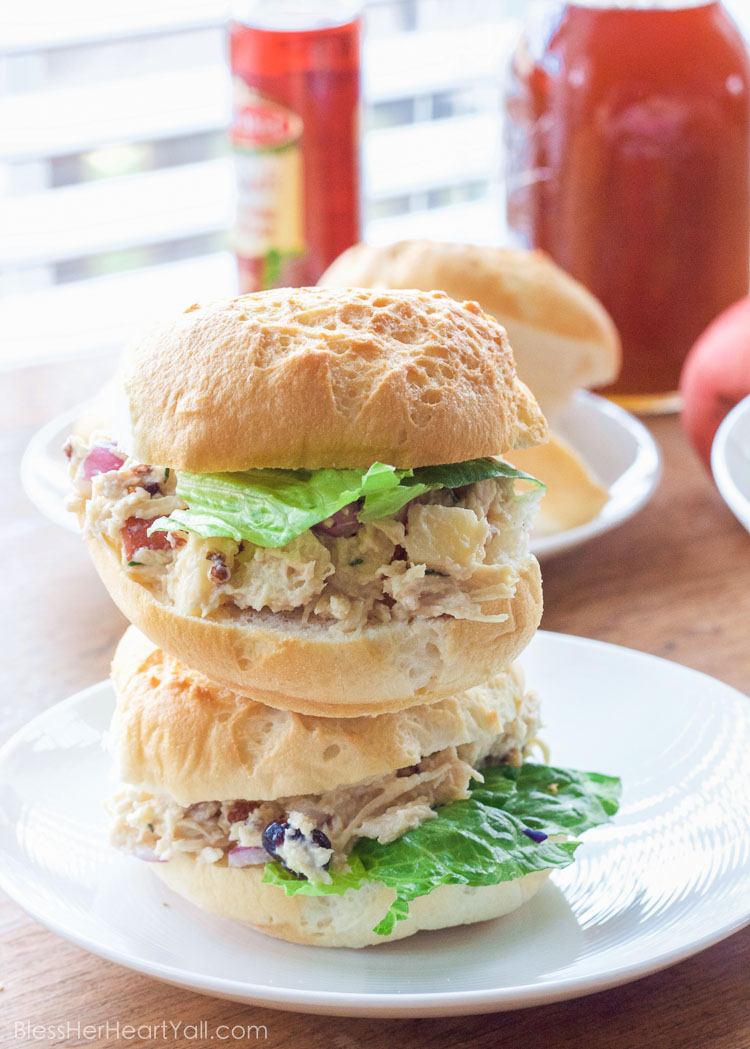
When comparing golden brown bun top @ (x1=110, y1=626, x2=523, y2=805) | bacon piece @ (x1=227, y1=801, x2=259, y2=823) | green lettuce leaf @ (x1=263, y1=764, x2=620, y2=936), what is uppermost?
golden brown bun top @ (x1=110, y1=626, x2=523, y2=805)

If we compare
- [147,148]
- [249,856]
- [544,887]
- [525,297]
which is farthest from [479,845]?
[147,148]

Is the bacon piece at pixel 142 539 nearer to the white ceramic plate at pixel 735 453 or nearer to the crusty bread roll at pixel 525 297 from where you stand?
the white ceramic plate at pixel 735 453

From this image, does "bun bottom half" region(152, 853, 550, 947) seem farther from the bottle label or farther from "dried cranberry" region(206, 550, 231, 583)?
the bottle label

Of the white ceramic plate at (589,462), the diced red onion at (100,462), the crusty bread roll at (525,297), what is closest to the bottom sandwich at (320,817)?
the diced red onion at (100,462)

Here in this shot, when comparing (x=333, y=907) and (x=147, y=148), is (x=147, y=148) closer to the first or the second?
(x=147, y=148)

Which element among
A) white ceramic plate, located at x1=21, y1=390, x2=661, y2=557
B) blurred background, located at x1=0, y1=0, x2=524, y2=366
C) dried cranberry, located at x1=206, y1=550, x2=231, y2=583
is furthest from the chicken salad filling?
blurred background, located at x1=0, y1=0, x2=524, y2=366

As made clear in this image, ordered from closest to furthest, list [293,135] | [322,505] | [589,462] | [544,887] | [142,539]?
[322,505]
[142,539]
[544,887]
[589,462]
[293,135]
